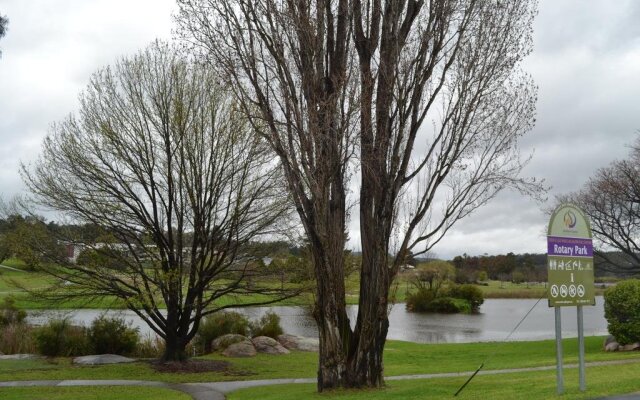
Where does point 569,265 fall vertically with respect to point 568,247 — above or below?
below

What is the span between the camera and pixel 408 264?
48.0ft

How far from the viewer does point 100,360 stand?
20.9m

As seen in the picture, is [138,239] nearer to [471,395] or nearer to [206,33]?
[206,33]

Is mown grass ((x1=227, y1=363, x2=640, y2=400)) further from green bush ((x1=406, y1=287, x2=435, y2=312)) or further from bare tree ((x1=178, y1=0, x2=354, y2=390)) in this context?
green bush ((x1=406, y1=287, x2=435, y2=312))

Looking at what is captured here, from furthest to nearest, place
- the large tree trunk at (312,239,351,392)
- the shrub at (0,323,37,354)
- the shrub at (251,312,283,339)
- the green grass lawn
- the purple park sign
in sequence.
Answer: the shrub at (251,312,283,339)
the shrub at (0,323,37,354)
the green grass lawn
the large tree trunk at (312,239,351,392)
the purple park sign

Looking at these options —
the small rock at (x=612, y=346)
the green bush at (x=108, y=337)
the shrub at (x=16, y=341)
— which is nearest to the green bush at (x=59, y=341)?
the green bush at (x=108, y=337)

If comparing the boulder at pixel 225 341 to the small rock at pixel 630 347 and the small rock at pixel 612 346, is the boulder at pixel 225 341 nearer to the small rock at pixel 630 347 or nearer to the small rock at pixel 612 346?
the small rock at pixel 612 346

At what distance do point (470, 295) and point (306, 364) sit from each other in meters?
37.8

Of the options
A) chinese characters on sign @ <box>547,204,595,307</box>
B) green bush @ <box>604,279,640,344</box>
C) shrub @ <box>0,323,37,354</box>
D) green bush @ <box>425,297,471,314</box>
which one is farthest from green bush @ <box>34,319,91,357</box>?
green bush @ <box>425,297,471,314</box>

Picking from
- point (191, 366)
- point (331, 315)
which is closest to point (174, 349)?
point (191, 366)

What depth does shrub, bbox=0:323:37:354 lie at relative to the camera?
23.7 meters

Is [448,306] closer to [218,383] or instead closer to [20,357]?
[20,357]

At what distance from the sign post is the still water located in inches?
708

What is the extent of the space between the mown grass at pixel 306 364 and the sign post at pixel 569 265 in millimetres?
7393
